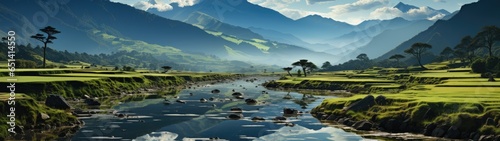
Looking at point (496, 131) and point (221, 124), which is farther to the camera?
point (221, 124)

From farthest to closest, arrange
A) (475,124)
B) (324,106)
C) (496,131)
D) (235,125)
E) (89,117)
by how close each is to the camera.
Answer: (324,106)
(89,117)
(235,125)
(475,124)
(496,131)

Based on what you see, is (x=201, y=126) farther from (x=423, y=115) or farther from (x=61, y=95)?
(x=61, y=95)

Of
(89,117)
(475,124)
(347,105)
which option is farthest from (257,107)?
(475,124)

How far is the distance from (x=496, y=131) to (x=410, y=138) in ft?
29.3

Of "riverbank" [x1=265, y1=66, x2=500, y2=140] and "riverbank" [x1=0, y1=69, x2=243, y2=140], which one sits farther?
"riverbank" [x1=0, y1=69, x2=243, y2=140]

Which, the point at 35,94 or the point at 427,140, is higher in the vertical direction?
the point at 35,94

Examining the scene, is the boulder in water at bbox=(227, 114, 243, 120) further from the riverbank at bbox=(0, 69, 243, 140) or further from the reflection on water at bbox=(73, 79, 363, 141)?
the riverbank at bbox=(0, 69, 243, 140)

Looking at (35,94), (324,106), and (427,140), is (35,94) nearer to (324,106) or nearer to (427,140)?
(324,106)

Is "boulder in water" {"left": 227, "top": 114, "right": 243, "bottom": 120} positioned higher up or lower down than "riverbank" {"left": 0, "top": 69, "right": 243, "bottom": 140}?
lower down

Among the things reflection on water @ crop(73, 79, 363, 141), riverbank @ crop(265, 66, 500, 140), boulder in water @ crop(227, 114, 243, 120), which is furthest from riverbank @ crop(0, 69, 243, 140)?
riverbank @ crop(265, 66, 500, 140)

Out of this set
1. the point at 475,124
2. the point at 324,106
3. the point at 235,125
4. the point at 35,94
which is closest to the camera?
the point at 475,124

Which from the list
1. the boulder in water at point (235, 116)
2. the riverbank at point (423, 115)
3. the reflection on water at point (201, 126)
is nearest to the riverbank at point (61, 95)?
the reflection on water at point (201, 126)

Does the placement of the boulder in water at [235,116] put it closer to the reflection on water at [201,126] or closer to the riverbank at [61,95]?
the reflection on water at [201,126]

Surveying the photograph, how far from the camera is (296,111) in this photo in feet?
274
